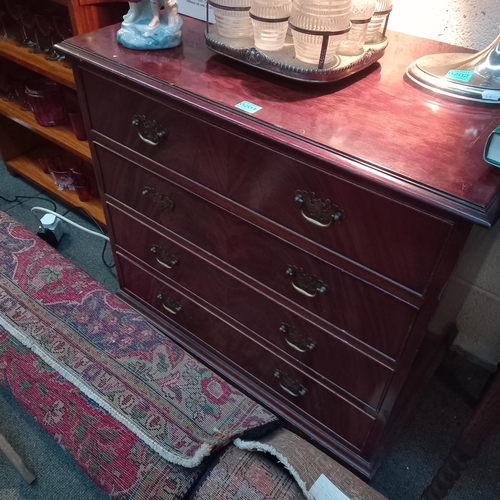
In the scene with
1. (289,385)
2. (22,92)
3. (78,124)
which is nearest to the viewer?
(289,385)

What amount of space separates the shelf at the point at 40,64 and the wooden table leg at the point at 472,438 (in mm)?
1244

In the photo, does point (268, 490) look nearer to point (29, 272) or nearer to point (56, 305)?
point (56, 305)

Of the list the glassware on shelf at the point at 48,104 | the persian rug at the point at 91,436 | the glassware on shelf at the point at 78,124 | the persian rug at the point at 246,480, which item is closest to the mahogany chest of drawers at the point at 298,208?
the persian rug at the point at 246,480

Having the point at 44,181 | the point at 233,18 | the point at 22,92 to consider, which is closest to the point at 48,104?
the point at 22,92

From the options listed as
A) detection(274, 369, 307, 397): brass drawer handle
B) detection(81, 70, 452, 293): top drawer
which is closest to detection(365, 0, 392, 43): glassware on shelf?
detection(81, 70, 452, 293): top drawer

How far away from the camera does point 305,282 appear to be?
0.85 metres

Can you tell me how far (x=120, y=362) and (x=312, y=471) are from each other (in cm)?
44

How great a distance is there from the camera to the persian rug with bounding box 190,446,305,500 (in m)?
0.78

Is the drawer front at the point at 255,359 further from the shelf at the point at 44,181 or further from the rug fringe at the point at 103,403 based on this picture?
the shelf at the point at 44,181

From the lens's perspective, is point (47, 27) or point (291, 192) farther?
point (47, 27)

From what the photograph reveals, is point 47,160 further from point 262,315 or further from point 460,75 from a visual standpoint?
point 460,75

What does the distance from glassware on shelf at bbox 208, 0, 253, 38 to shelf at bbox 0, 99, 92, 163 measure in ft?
2.33

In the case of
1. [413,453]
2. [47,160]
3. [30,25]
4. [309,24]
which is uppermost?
[309,24]

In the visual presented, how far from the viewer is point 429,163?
25.3 inches
